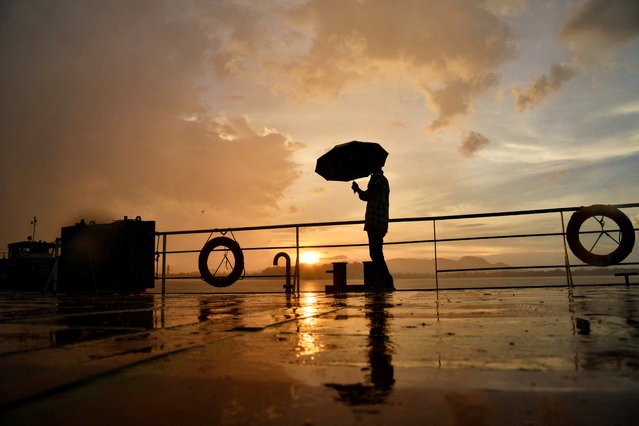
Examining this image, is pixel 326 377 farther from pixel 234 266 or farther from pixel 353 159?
pixel 234 266

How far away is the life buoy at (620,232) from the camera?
6.46 metres

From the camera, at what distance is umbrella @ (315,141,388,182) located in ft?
24.5

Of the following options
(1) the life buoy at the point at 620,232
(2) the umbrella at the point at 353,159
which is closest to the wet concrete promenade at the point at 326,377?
(1) the life buoy at the point at 620,232

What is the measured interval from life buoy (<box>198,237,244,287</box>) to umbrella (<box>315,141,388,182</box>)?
2281mm

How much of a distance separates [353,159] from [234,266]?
309cm

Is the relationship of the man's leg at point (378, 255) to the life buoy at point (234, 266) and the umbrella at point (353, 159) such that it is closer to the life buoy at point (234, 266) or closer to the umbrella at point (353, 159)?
the umbrella at point (353, 159)

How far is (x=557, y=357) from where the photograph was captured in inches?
49.1

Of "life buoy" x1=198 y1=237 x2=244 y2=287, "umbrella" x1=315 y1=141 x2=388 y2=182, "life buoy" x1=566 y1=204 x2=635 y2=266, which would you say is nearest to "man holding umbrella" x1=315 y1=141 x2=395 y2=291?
"umbrella" x1=315 y1=141 x2=388 y2=182

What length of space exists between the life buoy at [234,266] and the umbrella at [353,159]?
2.28m

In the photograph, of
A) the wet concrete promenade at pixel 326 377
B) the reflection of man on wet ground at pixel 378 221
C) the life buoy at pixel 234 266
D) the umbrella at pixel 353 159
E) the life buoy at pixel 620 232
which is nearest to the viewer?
the wet concrete promenade at pixel 326 377

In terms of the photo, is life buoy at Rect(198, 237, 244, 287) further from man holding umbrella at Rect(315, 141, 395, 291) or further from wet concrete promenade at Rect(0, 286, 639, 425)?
wet concrete promenade at Rect(0, 286, 639, 425)

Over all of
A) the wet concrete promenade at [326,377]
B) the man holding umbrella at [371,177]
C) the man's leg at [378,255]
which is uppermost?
the man holding umbrella at [371,177]

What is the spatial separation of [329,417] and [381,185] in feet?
20.7

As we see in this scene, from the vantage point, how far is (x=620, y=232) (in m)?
6.53
